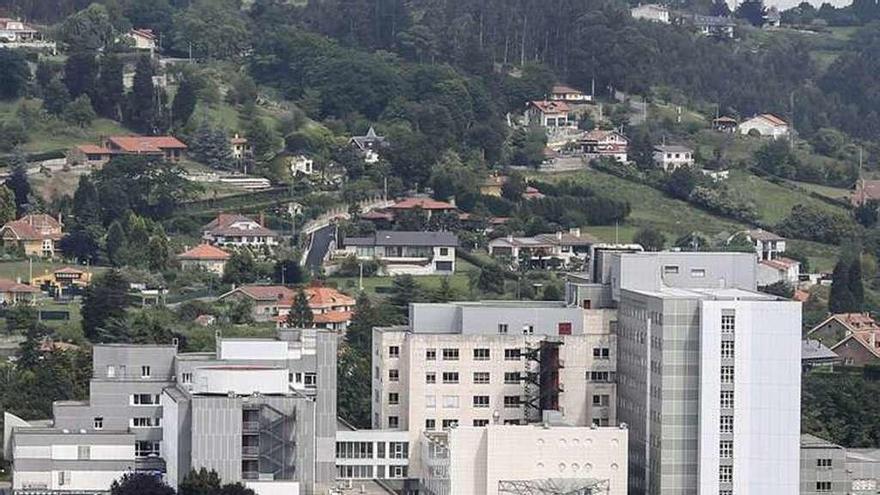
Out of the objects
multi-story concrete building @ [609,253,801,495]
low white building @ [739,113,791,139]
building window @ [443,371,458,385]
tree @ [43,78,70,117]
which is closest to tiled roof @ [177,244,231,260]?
tree @ [43,78,70,117]

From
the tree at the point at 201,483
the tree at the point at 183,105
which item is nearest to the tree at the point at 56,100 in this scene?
the tree at the point at 183,105

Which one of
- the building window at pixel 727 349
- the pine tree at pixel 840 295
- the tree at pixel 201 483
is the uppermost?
the building window at pixel 727 349

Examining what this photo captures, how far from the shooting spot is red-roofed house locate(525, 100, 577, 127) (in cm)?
10562

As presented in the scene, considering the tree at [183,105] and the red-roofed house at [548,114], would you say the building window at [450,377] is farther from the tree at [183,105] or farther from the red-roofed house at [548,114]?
the red-roofed house at [548,114]

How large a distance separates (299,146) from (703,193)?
1263cm

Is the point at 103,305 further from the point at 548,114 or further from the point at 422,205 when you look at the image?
the point at 548,114

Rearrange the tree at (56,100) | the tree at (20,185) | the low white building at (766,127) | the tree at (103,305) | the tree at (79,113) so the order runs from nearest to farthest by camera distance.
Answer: the tree at (103,305) < the tree at (20,185) < the tree at (79,113) < the tree at (56,100) < the low white building at (766,127)

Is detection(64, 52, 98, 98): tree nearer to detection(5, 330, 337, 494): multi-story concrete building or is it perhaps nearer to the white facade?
detection(5, 330, 337, 494): multi-story concrete building

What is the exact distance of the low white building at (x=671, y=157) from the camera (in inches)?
3964

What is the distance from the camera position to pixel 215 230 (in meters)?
85.4

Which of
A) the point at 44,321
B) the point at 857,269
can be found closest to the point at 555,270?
the point at 857,269

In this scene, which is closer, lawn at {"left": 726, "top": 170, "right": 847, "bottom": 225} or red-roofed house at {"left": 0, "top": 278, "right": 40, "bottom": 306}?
red-roofed house at {"left": 0, "top": 278, "right": 40, "bottom": 306}

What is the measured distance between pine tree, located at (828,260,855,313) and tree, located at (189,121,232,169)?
67.3ft

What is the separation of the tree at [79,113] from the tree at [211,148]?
11.3 ft
